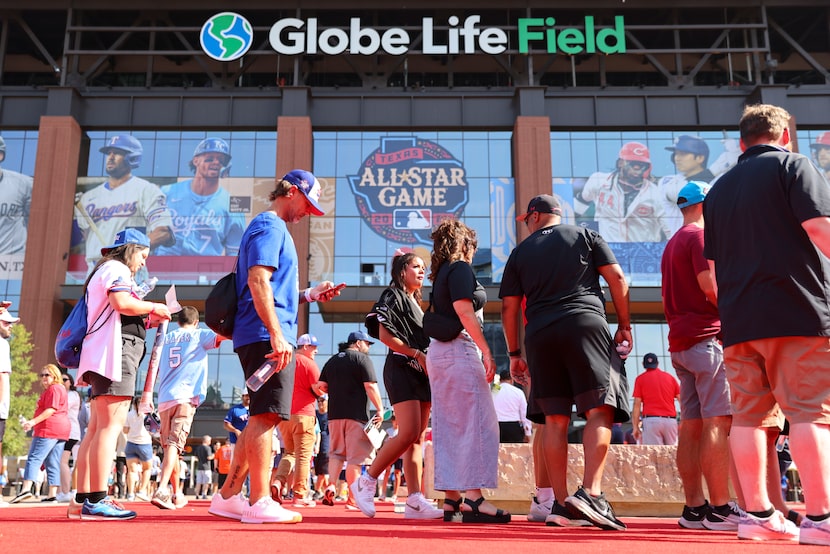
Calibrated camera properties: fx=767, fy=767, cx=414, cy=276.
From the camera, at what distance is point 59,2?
116 feet

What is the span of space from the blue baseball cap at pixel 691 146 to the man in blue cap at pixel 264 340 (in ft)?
103

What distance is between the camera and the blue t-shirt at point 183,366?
26.7ft

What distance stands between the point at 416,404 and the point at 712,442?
2172 mm

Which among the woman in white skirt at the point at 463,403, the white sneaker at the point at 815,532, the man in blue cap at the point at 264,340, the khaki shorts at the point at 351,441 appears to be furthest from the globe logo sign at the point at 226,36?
the white sneaker at the point at 815,532

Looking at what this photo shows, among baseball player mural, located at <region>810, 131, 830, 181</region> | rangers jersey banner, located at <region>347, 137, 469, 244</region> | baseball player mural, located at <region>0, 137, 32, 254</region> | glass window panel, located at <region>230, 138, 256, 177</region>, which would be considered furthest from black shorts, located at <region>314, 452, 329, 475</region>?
baseball player mural, located at <region>810, 131, 830, 181</region>

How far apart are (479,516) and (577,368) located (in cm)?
126

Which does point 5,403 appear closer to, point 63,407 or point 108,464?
point 63,407

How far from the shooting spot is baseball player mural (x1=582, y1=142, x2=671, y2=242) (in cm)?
3259

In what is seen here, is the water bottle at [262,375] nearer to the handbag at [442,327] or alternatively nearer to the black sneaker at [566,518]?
the handbag at [442,327]

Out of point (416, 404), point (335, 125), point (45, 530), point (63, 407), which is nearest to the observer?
point (45, 530)

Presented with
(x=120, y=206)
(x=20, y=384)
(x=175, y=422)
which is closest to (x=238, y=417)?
(x=175, y=422)

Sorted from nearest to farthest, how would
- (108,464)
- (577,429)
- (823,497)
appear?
(823,497) → (108,464) → (577,429)

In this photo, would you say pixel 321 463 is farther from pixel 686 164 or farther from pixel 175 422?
pixel 686 164

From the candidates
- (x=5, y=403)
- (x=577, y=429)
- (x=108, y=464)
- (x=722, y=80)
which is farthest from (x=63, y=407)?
(x=722, y=80)
